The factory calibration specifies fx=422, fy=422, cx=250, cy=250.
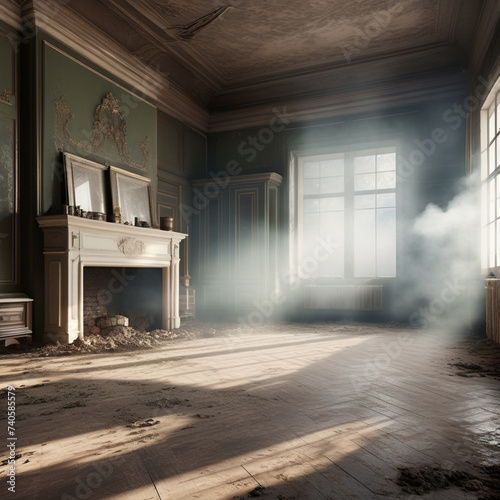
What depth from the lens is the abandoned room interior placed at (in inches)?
75.5

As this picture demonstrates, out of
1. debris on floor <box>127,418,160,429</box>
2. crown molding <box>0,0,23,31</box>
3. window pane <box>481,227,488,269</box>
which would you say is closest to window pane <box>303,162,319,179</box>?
window pane <box>481,227,488,269</box>

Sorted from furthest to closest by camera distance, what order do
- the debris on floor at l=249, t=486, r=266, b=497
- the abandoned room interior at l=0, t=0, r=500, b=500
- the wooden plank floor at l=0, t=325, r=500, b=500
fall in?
the abandoned room interior at l=0, t=0, r=500, b=500 < the wooden plank floor at l=0, t=325, r=500, b=500 < the debris on floor at l=249, t=486, r=266, b=497

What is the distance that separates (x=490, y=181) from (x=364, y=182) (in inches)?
98.8

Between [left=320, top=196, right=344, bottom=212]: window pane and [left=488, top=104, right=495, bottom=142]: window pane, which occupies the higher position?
[left=488, top=104, right=495, bottom=142]: window pane

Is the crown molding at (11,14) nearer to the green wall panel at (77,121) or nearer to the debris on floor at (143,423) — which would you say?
the green wall panel at (77,121)

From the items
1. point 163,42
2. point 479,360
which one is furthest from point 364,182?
point 479,360

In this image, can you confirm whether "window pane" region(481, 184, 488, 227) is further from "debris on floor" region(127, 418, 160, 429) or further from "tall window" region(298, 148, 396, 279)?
"debris on floor" region(127, 418, 160, 429)

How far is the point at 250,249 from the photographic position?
7.88 m

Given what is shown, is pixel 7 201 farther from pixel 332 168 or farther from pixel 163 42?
pixel 332 168

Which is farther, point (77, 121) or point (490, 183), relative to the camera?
point (490, 183)

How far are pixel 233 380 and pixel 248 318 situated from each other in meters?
4.46

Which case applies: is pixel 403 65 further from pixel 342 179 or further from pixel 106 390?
pixel 106 390

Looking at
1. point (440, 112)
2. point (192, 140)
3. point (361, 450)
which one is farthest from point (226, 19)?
point (361, 450)

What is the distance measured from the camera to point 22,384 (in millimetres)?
3125
